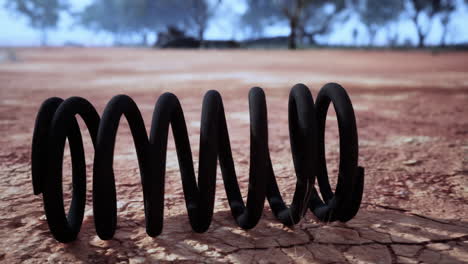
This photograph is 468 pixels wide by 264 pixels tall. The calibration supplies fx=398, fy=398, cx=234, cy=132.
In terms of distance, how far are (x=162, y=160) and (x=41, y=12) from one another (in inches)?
3348

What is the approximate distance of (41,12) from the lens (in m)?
75.5

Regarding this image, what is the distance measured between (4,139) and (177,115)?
9.74 ft

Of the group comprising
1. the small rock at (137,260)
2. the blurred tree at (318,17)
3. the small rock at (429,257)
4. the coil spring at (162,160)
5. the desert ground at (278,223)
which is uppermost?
the blurred tree at (318,17)

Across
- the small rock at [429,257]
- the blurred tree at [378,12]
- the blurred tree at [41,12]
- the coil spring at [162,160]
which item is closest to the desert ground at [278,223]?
the small rock at [429,257]

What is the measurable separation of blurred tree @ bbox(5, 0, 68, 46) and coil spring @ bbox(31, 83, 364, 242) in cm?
8113

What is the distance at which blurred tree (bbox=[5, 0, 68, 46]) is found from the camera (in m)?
71.8

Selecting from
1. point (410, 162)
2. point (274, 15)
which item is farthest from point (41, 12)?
point (410, 162)

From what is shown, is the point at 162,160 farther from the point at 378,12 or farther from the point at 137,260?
the point at 378,12

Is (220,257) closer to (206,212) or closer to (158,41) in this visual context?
(206,212)

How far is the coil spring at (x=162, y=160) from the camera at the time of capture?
6.37ft

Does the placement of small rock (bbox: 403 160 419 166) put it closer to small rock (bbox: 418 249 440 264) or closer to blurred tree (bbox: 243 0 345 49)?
small rock (bbox: 418 249 440 264)

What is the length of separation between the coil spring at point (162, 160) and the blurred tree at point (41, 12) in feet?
266

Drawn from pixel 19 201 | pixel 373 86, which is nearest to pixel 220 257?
pixel 19 201

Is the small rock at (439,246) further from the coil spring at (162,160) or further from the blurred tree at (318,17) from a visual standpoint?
the blurred tree at (318,17)
